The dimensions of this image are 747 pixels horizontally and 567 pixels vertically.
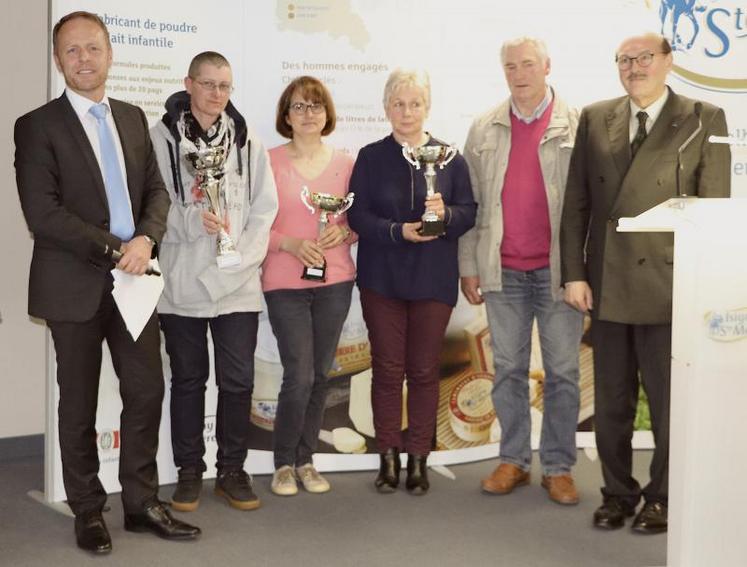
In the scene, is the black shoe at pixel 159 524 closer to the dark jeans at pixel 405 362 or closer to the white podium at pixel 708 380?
the dark jeans at pixel 405 362

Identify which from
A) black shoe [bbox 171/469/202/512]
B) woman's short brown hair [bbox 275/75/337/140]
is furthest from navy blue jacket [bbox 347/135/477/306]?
black shoe [bbox 171/469/202/512]

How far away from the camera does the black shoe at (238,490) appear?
13.8 feet

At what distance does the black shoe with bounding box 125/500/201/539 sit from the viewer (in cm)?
378

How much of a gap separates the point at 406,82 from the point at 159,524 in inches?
82.3

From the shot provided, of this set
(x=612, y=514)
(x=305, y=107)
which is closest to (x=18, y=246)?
(x=305, y=107)

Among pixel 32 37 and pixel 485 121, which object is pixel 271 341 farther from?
pixel 32 37

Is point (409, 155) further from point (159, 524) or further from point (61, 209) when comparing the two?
point (159, 524)

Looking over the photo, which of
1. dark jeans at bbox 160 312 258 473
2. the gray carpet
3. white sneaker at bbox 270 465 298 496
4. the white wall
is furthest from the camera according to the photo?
the white wall

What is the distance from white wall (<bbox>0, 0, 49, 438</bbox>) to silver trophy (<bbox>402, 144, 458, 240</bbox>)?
2.05 meters

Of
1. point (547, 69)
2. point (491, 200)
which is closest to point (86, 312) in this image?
point (491, 200)

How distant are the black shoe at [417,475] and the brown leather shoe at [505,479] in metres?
0.27

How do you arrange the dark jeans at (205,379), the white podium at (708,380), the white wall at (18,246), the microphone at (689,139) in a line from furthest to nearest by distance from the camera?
the white wall at (18,246), the dark jeans at (205,379), the microphone at (689,139), the white podium at (708,380)

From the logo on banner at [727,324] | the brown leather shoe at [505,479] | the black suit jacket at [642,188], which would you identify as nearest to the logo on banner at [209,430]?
the brown leather shoe at [505,479]

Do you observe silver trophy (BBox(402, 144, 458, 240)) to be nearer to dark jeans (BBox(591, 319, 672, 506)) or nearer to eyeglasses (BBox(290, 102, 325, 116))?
eyeglasses (BBox(290, 102, 325, 116))
